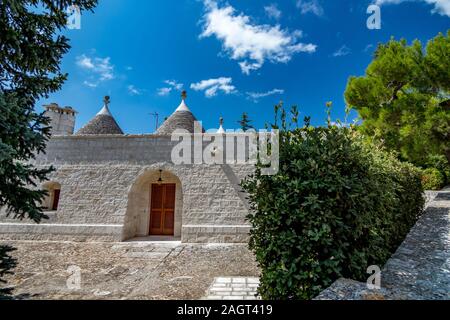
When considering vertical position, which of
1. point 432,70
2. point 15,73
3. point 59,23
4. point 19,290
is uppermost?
point 432,70

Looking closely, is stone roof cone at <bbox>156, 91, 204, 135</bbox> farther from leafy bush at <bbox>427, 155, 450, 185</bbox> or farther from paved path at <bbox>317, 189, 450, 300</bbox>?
leafy bush at <bbox>427, 155, 450, 185</bbox>

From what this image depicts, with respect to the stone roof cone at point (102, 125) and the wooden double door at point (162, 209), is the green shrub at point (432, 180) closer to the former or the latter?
the wooden double door at point (162, 209)

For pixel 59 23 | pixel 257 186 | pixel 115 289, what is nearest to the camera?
pixel 257 186

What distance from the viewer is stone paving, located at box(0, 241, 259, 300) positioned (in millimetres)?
4594

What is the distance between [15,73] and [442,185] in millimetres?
26474

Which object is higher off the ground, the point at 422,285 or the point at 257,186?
the point at 257,186

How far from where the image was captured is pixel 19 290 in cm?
475

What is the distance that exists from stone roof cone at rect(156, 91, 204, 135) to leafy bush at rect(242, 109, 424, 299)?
9982mm

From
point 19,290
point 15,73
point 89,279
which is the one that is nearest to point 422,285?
point 89,279

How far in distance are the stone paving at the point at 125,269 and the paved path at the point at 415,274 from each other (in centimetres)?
282

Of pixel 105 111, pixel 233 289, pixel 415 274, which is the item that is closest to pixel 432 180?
pixel 415 274

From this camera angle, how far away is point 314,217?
273cm

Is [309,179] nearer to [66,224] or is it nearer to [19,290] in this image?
[19,290]

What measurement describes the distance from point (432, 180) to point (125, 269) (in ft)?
73.6
